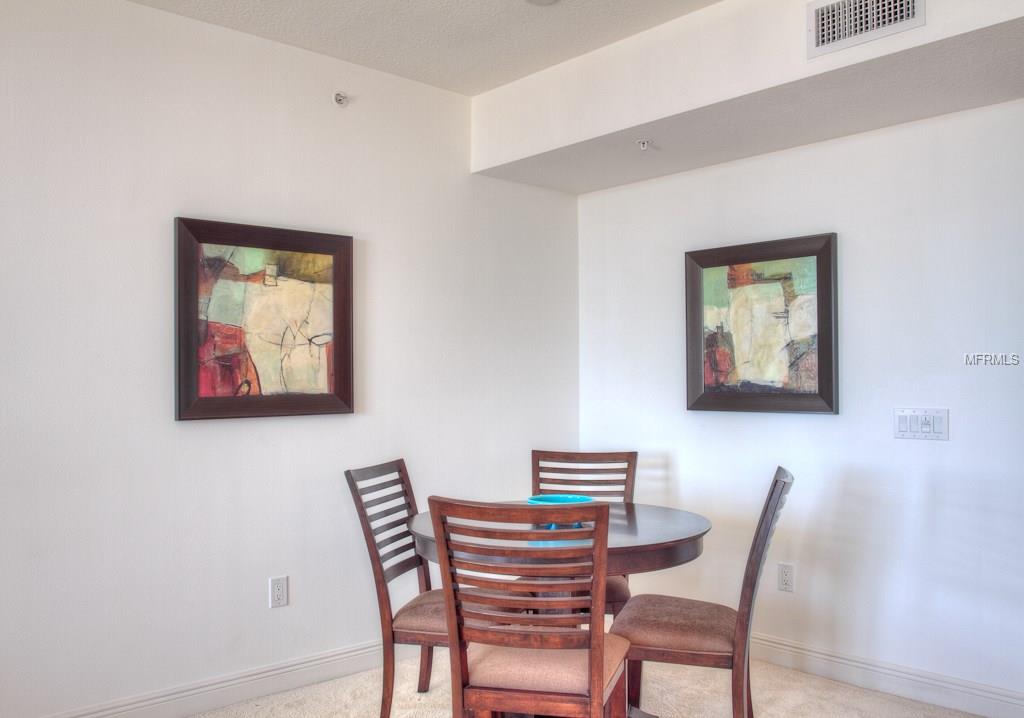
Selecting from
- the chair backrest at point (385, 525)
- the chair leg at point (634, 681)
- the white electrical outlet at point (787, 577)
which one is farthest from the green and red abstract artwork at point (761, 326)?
the chair backrest at point (385, 525)

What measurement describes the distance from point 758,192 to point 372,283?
181 cm

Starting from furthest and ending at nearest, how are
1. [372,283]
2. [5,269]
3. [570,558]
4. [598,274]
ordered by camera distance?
1. [598,274]
2. [372,283]
3. [5,269]
4. [570,558]

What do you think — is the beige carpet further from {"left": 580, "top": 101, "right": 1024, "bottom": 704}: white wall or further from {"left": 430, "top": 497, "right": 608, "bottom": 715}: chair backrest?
{"left": 430, "top": 497, "right": 608, "bottom": 715}: chair backrest

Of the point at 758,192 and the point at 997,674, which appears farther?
the point at 758,192

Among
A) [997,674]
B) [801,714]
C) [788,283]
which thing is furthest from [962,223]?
[801,714]

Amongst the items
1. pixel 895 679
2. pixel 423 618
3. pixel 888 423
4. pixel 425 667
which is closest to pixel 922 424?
pixel 888 423

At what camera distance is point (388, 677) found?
2.64 metres

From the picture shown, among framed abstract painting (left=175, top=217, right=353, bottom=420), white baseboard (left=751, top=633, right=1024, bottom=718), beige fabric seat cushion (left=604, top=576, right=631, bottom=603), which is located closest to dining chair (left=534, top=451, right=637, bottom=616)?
beige fabric seat cushion (left=604, top=576, right=631, bottom=603)

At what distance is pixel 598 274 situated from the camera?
4.20 meters

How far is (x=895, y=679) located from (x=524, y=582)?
6.36 ft

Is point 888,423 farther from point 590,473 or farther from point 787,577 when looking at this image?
point 590,473

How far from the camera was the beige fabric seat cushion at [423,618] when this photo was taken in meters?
2.56

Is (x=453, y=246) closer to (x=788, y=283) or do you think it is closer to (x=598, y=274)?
(x=598, y=274)

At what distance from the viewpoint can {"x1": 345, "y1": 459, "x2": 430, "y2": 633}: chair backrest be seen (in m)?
2.66
